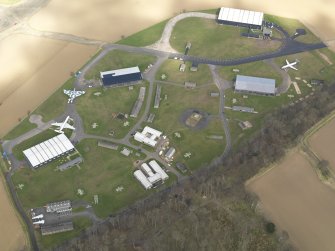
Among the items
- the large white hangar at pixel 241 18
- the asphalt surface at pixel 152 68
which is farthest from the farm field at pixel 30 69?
the large white hangar at pixel 241 18

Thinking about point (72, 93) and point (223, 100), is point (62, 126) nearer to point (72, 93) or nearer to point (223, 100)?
point (72, 93)

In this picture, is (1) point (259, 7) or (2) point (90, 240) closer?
(2) point (90, 240)

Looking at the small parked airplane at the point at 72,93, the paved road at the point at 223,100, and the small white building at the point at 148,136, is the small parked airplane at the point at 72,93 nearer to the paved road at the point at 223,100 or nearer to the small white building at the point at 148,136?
the small white building at the point at 148,136

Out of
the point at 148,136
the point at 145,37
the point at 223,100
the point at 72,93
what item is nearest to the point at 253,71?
the point at 223,100

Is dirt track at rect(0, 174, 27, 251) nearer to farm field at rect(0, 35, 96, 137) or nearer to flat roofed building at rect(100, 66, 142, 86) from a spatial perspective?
farm field at rect(0, 35, 96, 137)

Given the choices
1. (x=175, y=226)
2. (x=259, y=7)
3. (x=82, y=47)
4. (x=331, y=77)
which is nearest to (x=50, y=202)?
(x=175, y=226)

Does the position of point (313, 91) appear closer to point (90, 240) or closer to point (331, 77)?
point (331, 77)

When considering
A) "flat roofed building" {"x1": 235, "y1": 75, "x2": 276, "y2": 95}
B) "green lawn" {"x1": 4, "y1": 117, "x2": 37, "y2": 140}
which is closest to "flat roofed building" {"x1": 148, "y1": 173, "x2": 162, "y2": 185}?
"green lawn" {"x1": 4, "y1": 117, "x2": 37, "y2": 140}
